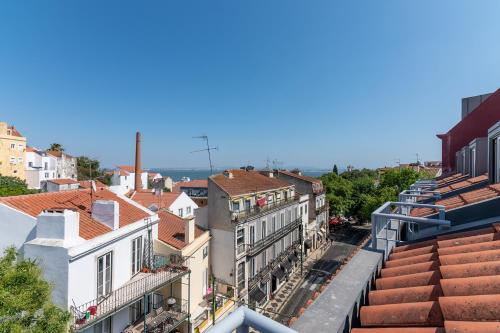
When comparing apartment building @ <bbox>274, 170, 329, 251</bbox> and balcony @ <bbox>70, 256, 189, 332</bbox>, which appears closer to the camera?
balcony @ <bbox>70, 256, 189, 332</bbox>

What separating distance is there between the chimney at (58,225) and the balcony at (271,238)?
13.9 m

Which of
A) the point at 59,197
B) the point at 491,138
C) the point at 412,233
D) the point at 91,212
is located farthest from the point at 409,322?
the point at 59,197

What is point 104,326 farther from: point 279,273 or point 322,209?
point 322,209

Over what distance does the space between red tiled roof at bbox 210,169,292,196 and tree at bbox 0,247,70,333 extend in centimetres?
1334

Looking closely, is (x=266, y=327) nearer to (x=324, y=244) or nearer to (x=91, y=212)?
(x=91, y=212)

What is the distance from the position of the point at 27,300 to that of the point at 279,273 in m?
22.5

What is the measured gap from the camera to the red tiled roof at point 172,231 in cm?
1661

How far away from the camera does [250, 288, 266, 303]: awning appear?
23128mm

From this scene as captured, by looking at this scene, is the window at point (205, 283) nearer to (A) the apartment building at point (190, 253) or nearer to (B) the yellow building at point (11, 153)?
(A) the apartment building at point (190, 253)

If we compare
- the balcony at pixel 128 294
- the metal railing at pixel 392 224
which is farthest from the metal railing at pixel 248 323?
the balcony at pixel 128 294

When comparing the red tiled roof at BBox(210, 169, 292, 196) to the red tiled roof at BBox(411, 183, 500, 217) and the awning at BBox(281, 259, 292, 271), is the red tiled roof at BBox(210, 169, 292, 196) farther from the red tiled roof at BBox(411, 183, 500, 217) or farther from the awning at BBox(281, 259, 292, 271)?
the red tiled roof at BBox(411, 183, 500, 217)

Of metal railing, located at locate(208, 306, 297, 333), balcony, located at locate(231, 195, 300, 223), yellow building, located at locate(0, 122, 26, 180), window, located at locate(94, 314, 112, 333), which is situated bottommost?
window, located at locate(94, 314, 112, 333)

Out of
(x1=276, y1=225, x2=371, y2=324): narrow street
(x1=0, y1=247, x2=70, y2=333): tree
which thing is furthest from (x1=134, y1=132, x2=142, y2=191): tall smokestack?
(x1=0, y1=247, x2=70, y2=333): tree

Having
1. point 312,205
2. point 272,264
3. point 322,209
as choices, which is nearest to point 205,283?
point 272,264
